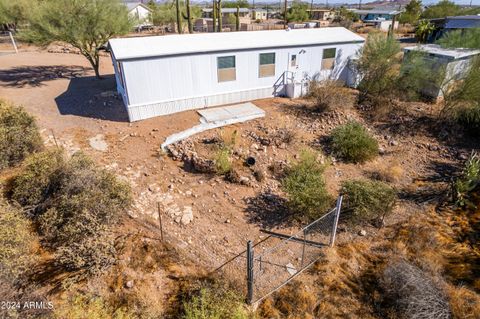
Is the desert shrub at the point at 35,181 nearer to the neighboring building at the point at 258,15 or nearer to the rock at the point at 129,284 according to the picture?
the rock at the point at 129,284

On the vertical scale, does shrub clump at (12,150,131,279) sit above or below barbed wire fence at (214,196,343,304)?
above

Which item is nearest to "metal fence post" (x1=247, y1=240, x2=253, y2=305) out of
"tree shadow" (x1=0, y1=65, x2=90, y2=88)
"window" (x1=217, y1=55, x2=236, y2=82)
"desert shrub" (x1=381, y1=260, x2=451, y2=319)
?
"desert shrub" (x1=381, y1=260, x2=451, y2=319)

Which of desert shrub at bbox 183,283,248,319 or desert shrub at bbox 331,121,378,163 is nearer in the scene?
desert shrub at bbox 183,283,248,319

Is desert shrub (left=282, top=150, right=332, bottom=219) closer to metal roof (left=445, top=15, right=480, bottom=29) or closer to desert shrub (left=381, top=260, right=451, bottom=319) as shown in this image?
desert shrub (left=381, top=260, right=451, bottom=319)

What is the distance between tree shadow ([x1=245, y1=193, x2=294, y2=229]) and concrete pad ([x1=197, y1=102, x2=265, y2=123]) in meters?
4.59

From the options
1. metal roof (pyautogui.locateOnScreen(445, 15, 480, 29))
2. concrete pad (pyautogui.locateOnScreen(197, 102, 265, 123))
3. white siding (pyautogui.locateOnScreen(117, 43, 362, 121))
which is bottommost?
concrete pad (pyautogui.locateOnScreen(197, 102, 265, 123))

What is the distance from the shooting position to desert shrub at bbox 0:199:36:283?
541 cm

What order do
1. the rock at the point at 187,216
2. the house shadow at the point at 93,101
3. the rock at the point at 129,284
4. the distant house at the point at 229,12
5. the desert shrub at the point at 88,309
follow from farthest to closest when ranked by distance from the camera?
1. the distant house at the point at 229,12
2. the house shadow at the point at 93,101
3. the rock at the point at 187,216
4. the rock at the point at 129,284
5. the desert shrub at the point at 88,309

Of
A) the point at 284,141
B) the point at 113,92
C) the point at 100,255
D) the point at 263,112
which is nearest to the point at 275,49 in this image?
the point at 263,112

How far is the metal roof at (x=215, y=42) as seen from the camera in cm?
1161

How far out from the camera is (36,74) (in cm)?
1897

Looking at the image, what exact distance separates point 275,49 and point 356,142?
6.05 metres

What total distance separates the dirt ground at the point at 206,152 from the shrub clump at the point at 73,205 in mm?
905

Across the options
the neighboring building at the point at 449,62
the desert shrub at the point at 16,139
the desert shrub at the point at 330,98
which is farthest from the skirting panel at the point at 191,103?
the neighboring building at the point at 449,62
